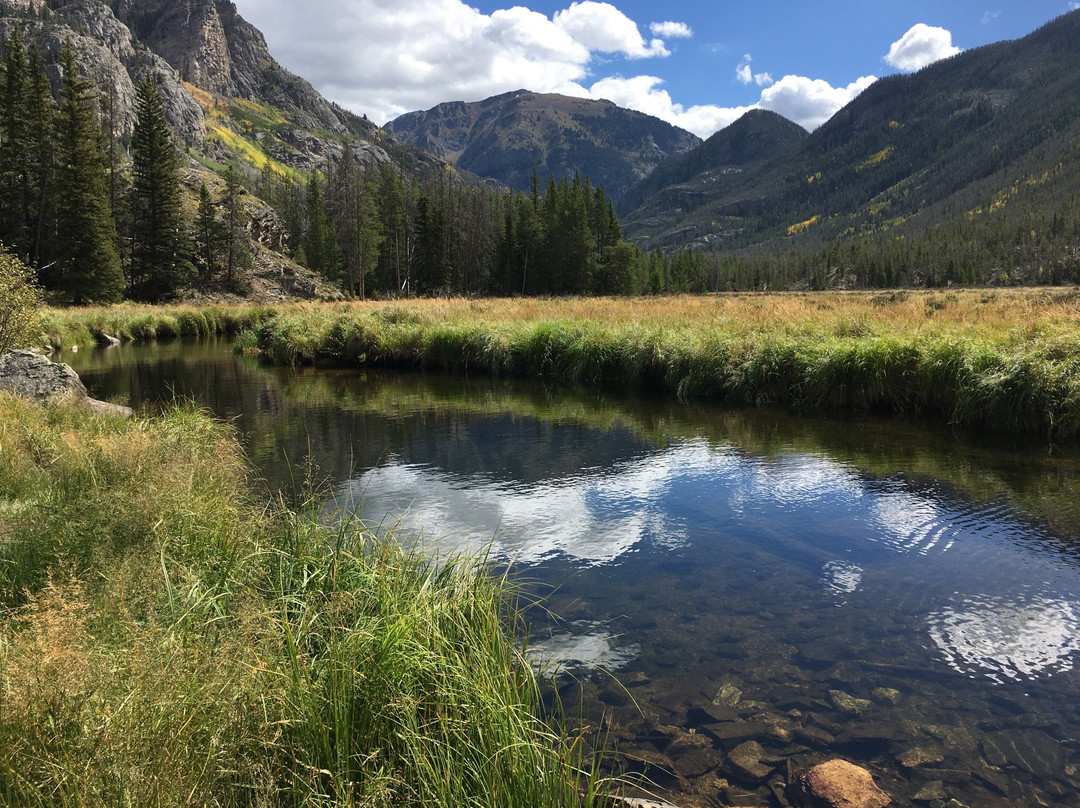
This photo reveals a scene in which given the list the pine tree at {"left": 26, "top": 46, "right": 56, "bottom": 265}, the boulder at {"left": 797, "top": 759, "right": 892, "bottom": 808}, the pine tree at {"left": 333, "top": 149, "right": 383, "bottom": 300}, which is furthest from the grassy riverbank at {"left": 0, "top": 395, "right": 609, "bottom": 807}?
the pine tree at {"left": 333, "top": 149, "right": 383, "bottom": 300}

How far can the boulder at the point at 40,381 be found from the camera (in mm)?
10680

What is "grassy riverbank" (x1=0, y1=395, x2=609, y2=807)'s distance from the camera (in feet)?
7.95

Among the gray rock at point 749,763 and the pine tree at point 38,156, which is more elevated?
the pine tree at point 38,156

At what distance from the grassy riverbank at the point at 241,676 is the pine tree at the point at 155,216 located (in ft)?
203

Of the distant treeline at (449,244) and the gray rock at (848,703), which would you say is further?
the distant treeline at (449,244)

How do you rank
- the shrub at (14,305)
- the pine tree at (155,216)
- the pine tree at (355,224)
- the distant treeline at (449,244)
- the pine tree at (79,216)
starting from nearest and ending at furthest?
the shrub at (14,305) < the pine tree at (79,216) < the pine tree at (155,216) < the pine tree at (355,224) < the distant treeline at (449,244)

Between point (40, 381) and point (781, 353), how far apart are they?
607 inches

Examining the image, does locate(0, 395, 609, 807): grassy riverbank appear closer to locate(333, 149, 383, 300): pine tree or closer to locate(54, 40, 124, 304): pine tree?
locate(54, 40, 124, 304): pine tree

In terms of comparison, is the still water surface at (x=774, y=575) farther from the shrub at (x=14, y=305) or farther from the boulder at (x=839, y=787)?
the shrub at (x=14, y=305)

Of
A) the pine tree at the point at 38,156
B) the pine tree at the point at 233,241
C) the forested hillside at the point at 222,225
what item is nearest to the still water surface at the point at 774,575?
the forested hillside at the point at 222,225

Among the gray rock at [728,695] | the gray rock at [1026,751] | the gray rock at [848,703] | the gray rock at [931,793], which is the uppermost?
the gray rock at [1026,751]

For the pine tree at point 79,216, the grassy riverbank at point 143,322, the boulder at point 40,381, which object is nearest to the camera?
the boulder at point 40,381

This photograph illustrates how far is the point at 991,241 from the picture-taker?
122000 mm

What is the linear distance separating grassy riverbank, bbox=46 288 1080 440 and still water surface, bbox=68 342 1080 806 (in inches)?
52.6
